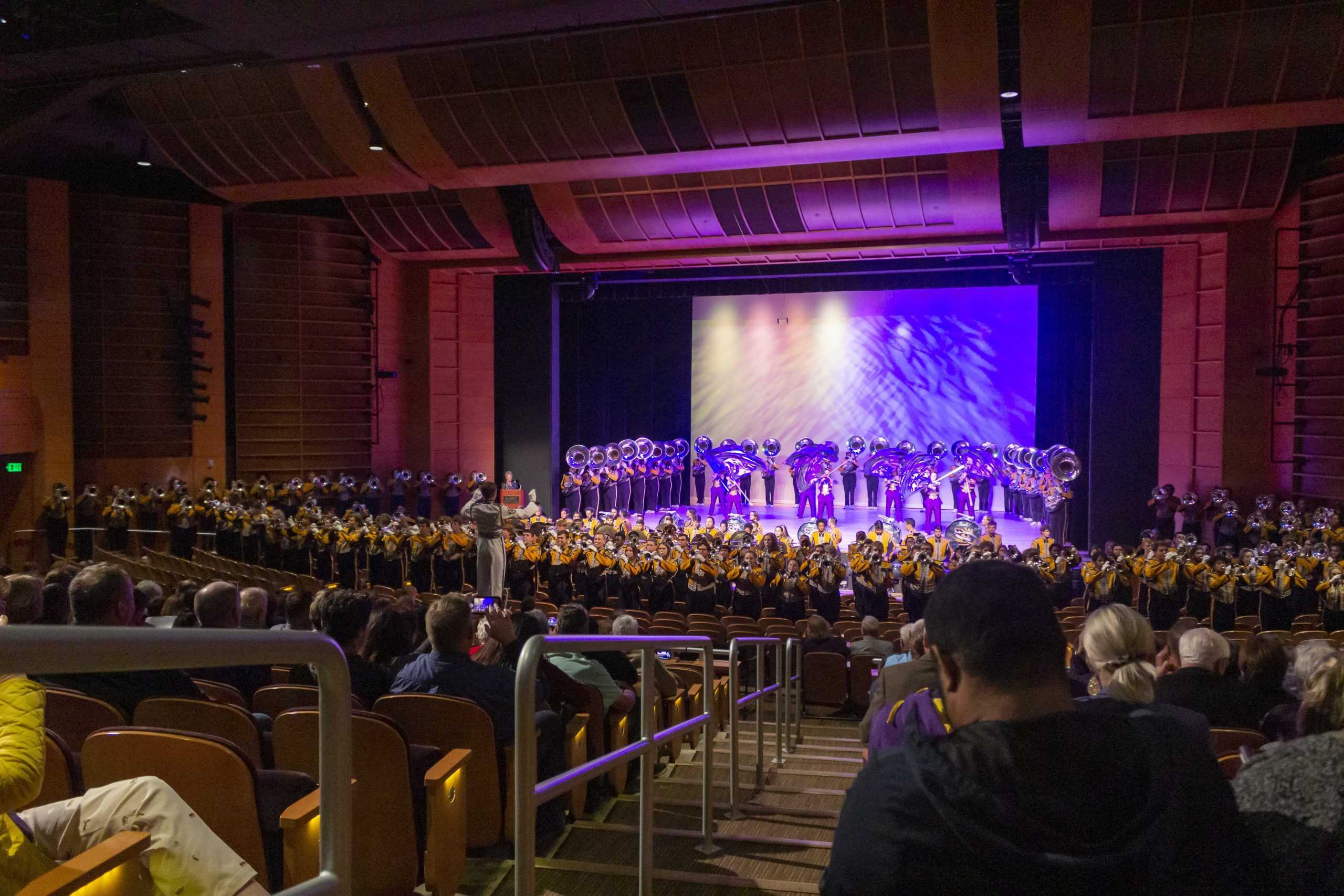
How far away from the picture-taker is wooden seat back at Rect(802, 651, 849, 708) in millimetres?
7828

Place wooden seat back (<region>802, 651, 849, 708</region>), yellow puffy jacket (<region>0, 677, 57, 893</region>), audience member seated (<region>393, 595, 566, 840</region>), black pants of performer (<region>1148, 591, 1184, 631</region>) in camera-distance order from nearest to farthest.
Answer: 1. yellow puffy jacket (<region>0, 677, 57, 893</region>)
2. audience member seated (<region>393, 595, 566, 840</region>)
3. wooden seat back (<region>802, 651, 849, 708</region>)
4. black pants of performer (<region>1148, 591, 1184, 631</region>)

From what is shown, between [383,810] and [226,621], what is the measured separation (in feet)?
5.86

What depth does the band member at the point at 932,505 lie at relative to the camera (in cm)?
1781

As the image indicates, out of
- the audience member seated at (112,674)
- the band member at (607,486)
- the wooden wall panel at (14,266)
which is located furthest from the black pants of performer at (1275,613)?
the wooden wall panel at (14,266)

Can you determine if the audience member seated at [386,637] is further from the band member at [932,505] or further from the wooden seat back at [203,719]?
the band member at [932,505]

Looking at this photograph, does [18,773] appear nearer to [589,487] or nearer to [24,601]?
[24,601]

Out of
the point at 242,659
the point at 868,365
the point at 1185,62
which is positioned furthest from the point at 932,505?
the point at 242,659

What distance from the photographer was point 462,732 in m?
3.39

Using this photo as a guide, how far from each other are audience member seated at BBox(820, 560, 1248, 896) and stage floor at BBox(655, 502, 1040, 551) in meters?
15.5

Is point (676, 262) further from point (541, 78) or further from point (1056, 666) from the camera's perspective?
point (1056, 666)

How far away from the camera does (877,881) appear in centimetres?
119

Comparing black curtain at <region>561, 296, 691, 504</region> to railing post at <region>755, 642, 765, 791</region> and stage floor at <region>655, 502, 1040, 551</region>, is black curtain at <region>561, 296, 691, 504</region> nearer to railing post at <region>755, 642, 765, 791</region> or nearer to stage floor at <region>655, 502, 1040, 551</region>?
stage floor at <region>655, 502, 1040, 551</region>

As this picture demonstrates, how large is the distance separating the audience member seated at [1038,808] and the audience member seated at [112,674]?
262cm

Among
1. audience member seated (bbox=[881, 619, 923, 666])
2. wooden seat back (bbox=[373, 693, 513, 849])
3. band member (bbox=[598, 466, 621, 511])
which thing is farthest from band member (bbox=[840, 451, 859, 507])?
wooden seat back (bbox=[373, 693, 513, 849])
